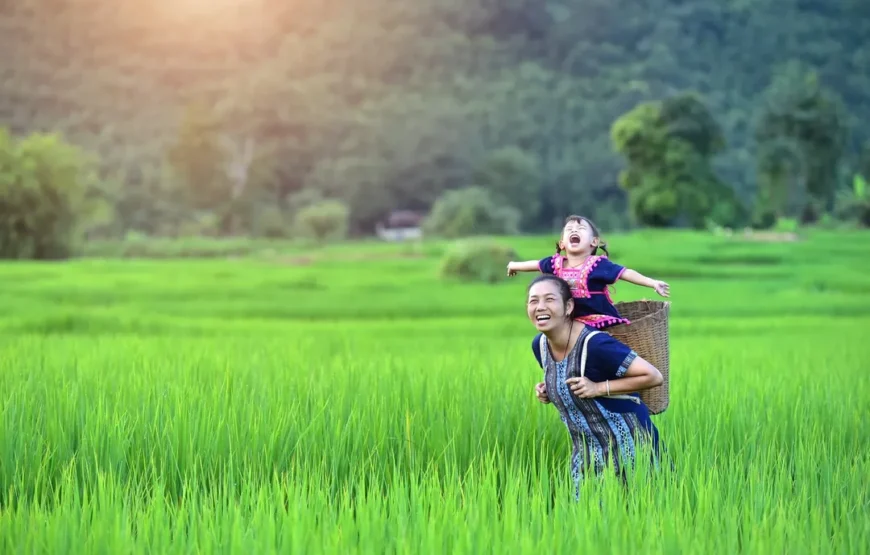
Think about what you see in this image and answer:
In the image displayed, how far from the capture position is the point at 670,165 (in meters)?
13.0

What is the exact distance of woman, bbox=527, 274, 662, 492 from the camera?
5.85 ft

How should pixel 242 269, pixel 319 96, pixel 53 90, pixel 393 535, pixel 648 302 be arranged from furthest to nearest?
pixel 319 96
pixel 53 90
pixel 242 269
pixel 648 302
pixel 393 535

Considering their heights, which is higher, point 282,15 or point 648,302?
point 282,15

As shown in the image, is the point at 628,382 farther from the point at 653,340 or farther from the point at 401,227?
the point at 401,227

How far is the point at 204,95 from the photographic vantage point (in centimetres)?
1366

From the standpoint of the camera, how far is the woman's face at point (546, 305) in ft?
5.81

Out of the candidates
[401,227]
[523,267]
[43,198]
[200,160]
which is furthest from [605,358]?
[200,160]

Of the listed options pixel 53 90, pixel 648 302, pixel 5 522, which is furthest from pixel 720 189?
pixel 5 522

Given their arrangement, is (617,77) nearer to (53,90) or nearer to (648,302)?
(53,90)

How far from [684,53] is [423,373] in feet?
44.2

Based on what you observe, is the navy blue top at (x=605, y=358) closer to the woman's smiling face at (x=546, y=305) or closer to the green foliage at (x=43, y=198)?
the woman's smiling face at (x=546, y=305)

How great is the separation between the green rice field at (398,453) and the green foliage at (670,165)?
699 cm

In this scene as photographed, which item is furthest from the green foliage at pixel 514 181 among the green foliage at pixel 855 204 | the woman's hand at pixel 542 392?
the woman's hand at pixel 542 392

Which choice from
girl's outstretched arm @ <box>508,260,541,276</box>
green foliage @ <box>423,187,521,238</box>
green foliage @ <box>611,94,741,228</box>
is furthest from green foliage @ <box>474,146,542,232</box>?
girl's outstretched arm @ <box>508,260,541,276</box>
